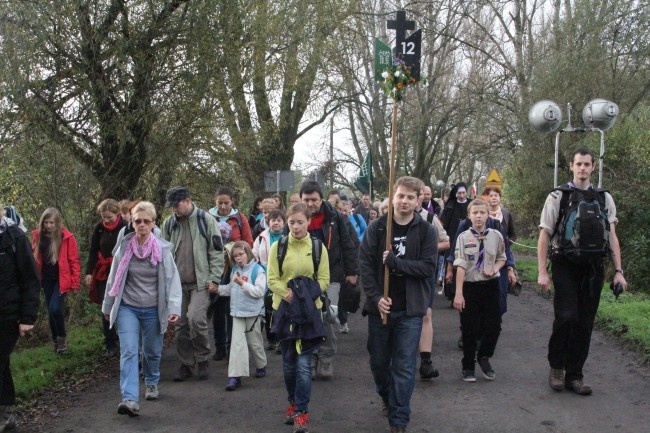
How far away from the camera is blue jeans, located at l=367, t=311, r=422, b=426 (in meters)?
5.94

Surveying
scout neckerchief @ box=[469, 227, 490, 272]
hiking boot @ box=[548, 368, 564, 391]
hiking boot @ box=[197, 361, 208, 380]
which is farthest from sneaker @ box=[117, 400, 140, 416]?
hiking boot @ box=[548, 368, 564, 391]

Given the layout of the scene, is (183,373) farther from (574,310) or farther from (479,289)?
(574,310)

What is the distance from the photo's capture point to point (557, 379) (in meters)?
7.31

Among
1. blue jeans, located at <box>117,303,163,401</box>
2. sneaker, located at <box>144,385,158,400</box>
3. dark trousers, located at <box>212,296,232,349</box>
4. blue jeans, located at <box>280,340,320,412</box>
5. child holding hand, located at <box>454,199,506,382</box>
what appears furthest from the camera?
dark trousers, located at <box>212,296,232,349</box>

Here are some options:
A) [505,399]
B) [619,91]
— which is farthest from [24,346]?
[619,91]

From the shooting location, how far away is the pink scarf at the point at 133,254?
6.98m

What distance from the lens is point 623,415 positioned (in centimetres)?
648

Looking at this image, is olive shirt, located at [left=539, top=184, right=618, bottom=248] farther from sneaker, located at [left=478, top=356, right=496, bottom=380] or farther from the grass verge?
the grass verge

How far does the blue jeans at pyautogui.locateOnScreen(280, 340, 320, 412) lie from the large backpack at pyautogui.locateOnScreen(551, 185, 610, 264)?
7.86 ft

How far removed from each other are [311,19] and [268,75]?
192 centimetres

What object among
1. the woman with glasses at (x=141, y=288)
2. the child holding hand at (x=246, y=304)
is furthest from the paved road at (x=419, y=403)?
the woman with glasses at (x=141, y=288)

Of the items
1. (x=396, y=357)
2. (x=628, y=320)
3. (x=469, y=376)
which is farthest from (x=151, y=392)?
(x=628, y=320)

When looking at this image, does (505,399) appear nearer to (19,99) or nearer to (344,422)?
(344,422)

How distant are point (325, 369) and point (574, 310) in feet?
8.42
